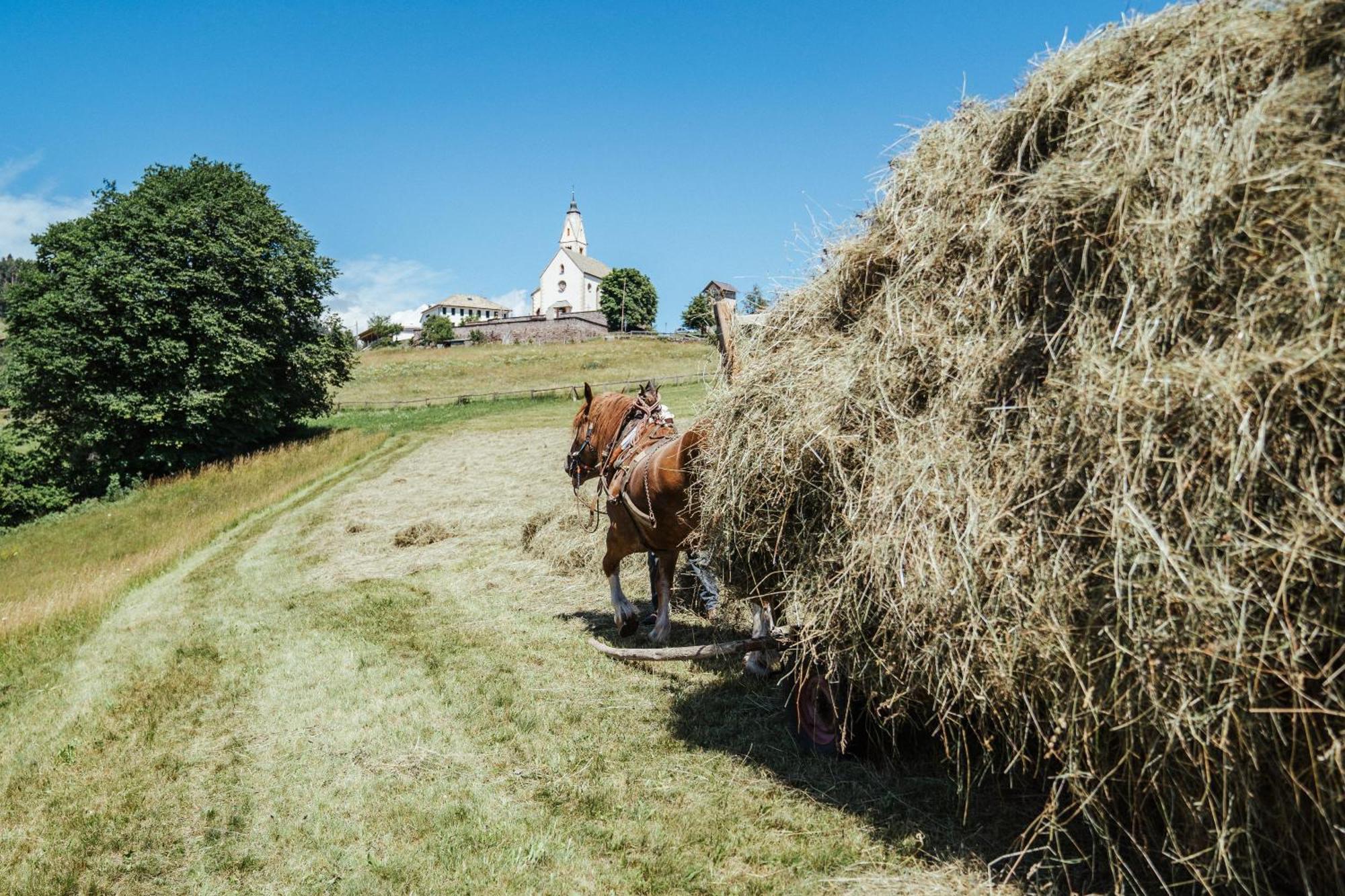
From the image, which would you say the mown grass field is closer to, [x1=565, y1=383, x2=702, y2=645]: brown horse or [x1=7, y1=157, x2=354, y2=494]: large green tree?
[x1=7, y1=157, x2=354, y2=494]: large green tree

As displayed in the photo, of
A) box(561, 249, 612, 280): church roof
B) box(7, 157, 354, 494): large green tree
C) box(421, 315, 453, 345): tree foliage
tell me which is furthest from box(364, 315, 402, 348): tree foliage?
box(7, 157, 354, 494): large green tree

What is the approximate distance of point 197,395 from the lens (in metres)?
25.8

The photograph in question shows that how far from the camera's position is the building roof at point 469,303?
14450cm

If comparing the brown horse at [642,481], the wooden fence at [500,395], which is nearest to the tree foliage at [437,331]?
the wooden fence at [500,395]

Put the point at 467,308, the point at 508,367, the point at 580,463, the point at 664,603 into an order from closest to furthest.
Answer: the point at 664,603 < the point at 580,463 < the point at 508,367 < the point at 467,308

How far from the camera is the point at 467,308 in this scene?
144 meters

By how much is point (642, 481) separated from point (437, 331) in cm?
8549

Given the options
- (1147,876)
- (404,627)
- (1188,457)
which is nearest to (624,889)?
(1147,876)

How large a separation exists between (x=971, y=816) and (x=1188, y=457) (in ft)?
7.30

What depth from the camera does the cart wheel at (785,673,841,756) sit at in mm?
4363

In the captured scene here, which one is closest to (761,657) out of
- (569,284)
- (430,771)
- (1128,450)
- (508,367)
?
(430,771)

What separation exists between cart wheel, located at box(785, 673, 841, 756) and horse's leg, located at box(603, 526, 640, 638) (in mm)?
2519

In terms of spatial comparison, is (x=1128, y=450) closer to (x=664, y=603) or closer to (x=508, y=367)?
(x=664, y=603)

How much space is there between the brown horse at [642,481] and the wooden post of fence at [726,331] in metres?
0.51
